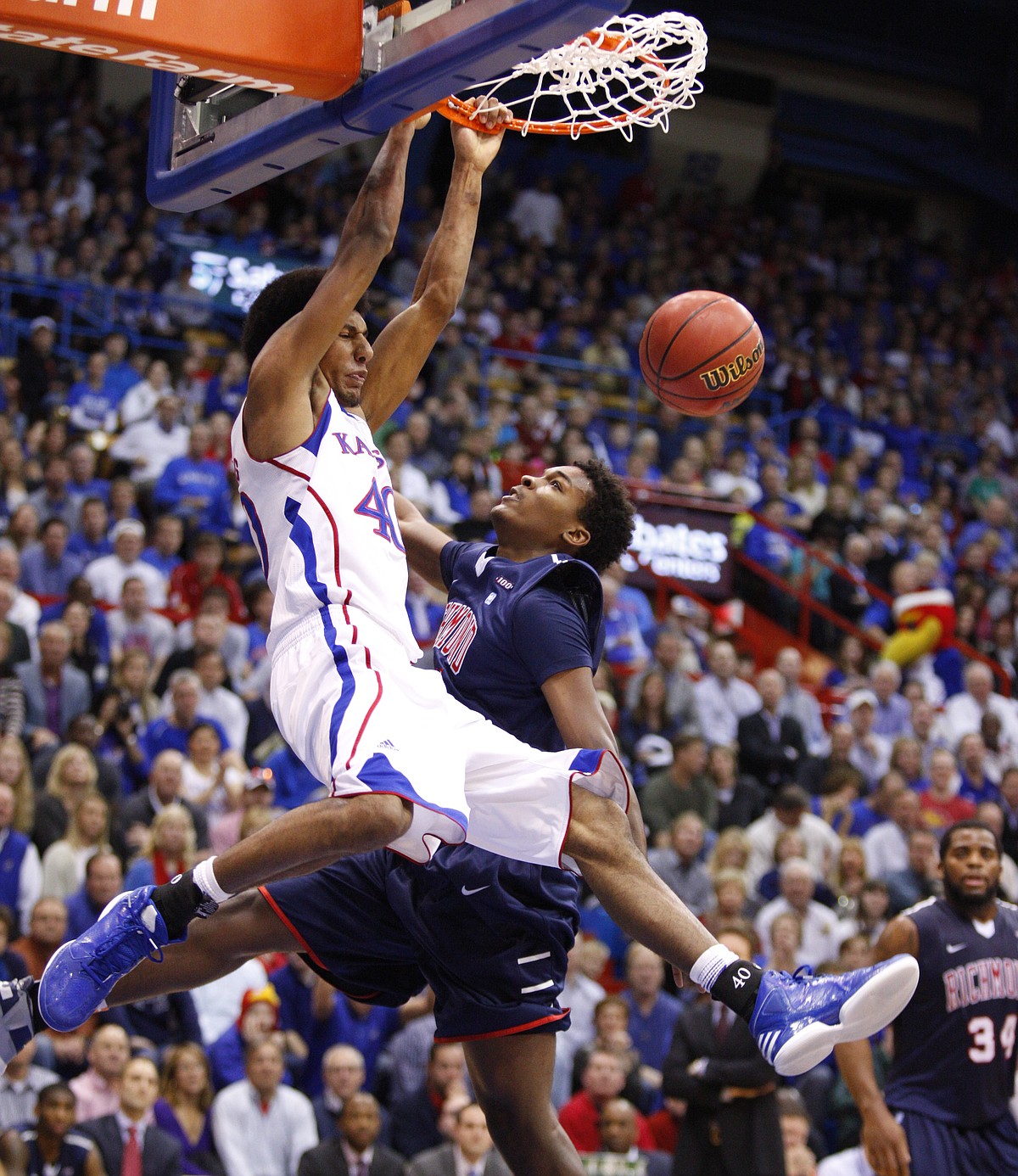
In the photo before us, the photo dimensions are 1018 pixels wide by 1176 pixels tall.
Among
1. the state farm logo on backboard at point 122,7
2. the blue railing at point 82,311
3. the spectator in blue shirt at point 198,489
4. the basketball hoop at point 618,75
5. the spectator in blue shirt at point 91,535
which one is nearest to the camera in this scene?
the state farm logo on backboard at point 122,7

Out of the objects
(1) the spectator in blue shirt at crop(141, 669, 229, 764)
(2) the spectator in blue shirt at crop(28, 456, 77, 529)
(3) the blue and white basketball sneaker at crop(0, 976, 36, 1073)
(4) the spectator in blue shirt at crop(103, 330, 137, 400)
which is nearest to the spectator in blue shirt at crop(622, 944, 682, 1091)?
(1) the spectator in blue shirt at crop(141, 669, 229, 764)

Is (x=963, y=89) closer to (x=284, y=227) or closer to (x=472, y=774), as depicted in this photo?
(x=284, y=227)

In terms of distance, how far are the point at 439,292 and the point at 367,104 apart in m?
1.09

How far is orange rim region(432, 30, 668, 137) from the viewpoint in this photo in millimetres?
4992

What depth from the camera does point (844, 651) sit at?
45.5 ft

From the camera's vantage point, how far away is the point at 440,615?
37.6 feet

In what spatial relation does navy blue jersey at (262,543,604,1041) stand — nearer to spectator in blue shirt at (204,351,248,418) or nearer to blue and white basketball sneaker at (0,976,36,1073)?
blue and white basketball sneaker at (0,976,36,1073)

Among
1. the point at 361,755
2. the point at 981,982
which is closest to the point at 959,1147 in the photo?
the point at 981,982

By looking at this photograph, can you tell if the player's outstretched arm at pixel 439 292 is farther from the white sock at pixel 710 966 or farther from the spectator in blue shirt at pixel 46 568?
the spectator in blue shirt at pixel 46 568

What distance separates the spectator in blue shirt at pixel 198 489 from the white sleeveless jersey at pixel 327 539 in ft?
24.0

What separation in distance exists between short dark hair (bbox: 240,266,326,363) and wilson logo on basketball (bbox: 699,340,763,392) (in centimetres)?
137

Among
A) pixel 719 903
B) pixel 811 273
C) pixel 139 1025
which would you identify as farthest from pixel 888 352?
pixel 139 1025

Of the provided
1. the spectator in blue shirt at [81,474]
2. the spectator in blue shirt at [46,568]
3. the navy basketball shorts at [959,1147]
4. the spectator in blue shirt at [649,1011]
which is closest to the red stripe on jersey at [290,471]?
the navy basketball shorts at [959,1147]

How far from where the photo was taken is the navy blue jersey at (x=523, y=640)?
481 cm
